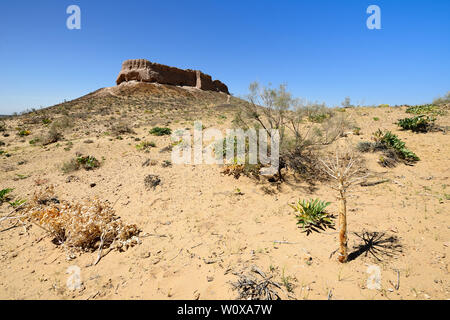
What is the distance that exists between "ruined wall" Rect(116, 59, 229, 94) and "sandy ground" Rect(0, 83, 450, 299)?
Result: 41.2 meters

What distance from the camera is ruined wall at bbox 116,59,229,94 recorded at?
42.6 meters

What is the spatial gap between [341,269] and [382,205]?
3.06m

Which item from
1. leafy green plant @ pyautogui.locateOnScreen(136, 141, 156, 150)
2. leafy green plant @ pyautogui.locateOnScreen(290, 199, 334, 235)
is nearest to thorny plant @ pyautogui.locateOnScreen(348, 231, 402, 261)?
leafy green plant @ pyautogui.locateOnScreen(290, 199, 334, 235)

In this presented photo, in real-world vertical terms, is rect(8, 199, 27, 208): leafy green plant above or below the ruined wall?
below

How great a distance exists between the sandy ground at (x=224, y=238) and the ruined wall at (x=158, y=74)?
1623 inches

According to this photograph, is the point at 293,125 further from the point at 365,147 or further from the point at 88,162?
the point at 88,162

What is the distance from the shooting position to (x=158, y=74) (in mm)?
43625

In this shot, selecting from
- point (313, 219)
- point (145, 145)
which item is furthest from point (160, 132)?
point (313, 219)

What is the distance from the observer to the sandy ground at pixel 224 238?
2.97m

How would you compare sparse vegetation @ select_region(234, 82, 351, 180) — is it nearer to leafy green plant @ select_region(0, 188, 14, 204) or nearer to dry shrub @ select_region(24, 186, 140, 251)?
dry shrub @ select_region(24, 186, 140, 251)

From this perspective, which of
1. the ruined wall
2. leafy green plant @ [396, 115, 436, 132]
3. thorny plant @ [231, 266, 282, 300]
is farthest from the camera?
the ruined wall

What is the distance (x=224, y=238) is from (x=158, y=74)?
4751cm

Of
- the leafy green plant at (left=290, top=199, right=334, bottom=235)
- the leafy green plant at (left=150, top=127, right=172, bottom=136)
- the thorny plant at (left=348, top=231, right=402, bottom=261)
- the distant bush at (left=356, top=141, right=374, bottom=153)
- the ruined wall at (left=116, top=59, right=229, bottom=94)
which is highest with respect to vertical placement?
the ruined wall at (left=116, top=59, right=229, bottom=94)

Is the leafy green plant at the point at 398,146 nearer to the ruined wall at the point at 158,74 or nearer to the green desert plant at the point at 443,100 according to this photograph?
the green desert plant at the point at 443,100
